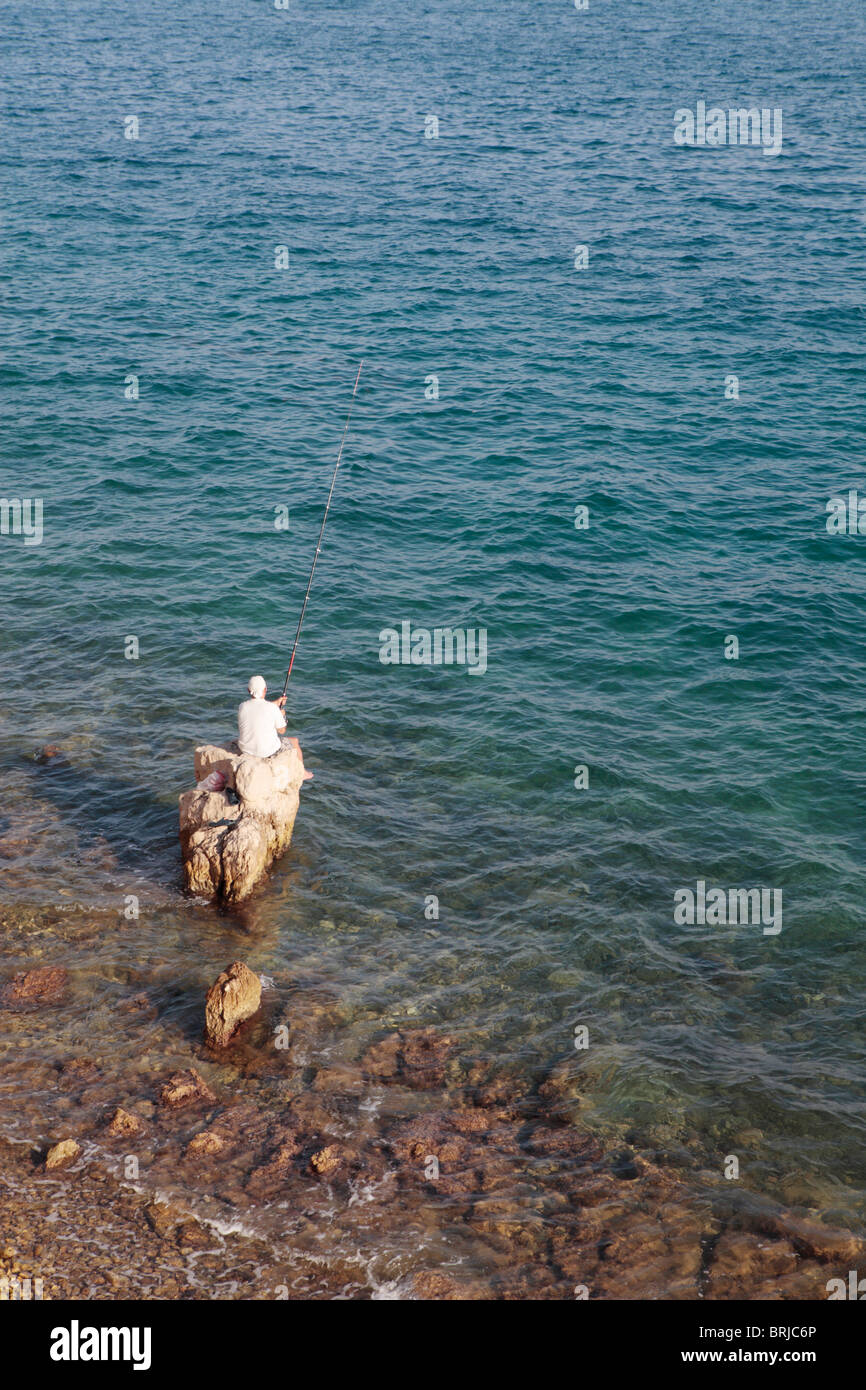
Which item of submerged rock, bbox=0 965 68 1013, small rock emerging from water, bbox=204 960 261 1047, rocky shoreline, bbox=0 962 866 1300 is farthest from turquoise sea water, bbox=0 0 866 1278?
rocky shoreline, bbox=0 962 866 1300

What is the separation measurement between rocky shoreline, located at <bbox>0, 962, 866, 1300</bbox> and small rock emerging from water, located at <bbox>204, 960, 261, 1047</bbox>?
0.7 inches

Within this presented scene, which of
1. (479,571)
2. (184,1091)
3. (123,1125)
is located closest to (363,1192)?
(184,1091)

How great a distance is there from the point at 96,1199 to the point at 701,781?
1019cm

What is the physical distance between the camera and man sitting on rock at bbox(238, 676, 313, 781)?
45.5 ft

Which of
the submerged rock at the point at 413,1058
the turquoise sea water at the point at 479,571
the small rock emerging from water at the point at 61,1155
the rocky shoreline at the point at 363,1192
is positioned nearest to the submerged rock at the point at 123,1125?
the rocky shoreline at the point at 363,1192

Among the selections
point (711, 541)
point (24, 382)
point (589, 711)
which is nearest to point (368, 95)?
point (24, 382)

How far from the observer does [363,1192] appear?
1008 cm

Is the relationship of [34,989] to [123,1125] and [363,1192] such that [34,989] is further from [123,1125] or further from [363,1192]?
[363,1192]

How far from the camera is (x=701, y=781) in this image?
1659 cm

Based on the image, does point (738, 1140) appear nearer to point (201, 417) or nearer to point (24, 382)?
point (201, 417)

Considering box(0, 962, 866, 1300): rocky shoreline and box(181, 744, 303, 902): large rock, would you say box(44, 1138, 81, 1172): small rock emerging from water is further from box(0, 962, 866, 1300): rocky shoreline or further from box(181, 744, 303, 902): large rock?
box(181, 744, 303, 902): large rock

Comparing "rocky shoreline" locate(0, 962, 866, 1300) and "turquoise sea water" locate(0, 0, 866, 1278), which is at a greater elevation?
"turquoise sea water" locate(0, 0, 866, 1278)

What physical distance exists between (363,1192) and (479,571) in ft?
45.2

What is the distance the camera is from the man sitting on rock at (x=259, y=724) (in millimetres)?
13867
